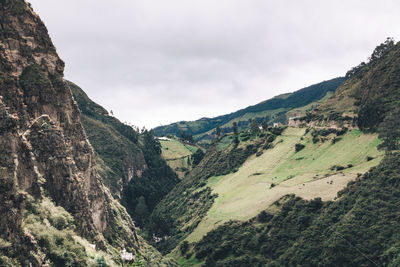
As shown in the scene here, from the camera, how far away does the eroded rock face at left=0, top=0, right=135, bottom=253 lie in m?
24.5

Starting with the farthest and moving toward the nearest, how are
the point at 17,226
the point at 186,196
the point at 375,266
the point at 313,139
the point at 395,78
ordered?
1. the point at 186,196
2. the point at 313,139
3. the point at 395,78
4. the point at 375,266
5. the point at 17,226

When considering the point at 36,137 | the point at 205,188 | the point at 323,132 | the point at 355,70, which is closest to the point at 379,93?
the point at 323,132

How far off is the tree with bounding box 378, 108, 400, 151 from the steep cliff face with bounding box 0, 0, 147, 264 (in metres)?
56.1

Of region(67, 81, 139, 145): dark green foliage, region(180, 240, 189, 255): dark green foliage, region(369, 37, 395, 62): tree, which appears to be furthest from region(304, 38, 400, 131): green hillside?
region(67, 81, 139, 145): dark green foliage

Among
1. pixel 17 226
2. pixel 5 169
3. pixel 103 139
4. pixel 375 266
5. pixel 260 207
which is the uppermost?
pixel 103 139

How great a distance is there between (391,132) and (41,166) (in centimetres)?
6604

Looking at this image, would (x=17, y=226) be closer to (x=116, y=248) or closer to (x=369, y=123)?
(x=116, y=248)

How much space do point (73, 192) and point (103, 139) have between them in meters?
107

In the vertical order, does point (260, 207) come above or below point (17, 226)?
below

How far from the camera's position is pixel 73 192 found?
35.5m

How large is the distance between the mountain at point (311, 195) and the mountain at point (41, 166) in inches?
1018

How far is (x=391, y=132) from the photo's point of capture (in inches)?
2530

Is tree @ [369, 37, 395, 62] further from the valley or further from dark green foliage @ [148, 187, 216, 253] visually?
dark green foliage @ [148, 187, 216, 253]

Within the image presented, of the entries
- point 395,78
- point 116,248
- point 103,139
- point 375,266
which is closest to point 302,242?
point 375,266
